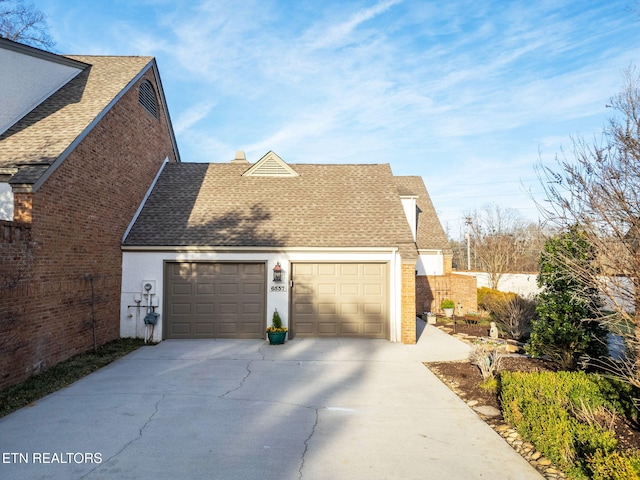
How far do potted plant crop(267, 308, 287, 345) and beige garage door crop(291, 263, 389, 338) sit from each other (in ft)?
2.31

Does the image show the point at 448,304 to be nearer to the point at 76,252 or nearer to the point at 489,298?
the point at 489,298

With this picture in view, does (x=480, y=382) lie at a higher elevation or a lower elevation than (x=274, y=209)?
lower

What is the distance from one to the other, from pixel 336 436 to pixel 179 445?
2055mm

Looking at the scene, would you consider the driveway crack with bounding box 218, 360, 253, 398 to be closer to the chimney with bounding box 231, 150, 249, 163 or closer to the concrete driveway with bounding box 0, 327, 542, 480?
the concrete driveway with bounding box 0, 327, 542, 480

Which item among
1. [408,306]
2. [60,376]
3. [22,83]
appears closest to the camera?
[60,376]

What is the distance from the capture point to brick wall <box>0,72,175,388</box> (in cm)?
738

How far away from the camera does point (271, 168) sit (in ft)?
50.1

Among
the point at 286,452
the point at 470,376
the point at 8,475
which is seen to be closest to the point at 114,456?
the point at 8,475

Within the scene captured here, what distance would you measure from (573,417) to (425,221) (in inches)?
691

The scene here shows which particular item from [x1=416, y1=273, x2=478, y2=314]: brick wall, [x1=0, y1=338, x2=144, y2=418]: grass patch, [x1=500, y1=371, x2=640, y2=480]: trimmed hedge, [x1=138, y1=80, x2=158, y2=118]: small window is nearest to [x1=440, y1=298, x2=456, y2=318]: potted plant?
[x1=416, y1=273, x2=478, y2=314]: brick wall

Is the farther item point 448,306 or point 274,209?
point 448,306

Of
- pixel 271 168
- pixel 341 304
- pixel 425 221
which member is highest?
pixel 271 168

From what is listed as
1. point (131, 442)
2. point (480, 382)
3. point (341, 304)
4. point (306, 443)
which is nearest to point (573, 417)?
point (480, 382)

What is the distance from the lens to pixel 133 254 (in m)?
11.6
